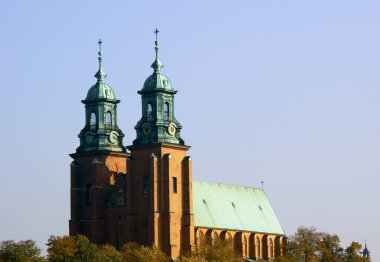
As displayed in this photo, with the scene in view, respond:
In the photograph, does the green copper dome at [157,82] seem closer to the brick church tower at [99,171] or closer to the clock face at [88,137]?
the brick church tower at [99,171]

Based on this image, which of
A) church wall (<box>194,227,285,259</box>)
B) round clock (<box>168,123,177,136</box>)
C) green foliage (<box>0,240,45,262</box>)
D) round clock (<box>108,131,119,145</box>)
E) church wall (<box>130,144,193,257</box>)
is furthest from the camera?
church wall (<box>194,227,285,259</box>)

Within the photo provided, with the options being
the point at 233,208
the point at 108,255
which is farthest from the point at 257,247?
the point at 108,255

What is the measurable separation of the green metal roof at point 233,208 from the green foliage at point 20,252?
2813cm

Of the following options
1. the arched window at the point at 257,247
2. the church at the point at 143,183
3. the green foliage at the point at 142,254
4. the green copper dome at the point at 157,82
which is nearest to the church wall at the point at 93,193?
the church at the point at 143,183

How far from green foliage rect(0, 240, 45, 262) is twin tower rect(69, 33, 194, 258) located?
1600 centimetres

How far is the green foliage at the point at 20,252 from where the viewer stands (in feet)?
477

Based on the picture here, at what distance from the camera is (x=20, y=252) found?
146125mm

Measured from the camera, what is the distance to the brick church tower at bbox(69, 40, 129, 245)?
6476 inches

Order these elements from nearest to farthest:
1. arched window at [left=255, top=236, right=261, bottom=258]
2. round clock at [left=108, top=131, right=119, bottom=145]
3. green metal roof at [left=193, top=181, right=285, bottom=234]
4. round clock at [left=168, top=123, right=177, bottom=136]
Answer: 1. round clock at [left=168, top=123, right=177, bottom=136]
2. round clock at [left=108, top=131, right=119, bottom=145]
3. green metal roof at [left=193, top=181, right=285, bottom=234]
4. arched window at [left=255, top=236, right=261, bottom=258]

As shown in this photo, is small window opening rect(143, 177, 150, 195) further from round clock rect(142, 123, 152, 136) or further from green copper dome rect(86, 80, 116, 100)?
green copper dome rect(86, 80, 116, 100)

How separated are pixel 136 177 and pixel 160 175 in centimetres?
358

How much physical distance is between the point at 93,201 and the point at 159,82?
1767cm

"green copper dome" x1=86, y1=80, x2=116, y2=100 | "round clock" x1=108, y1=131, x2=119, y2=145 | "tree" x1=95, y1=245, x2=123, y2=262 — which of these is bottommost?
"tree" x1=95, y1=245, x2=123, y2=262

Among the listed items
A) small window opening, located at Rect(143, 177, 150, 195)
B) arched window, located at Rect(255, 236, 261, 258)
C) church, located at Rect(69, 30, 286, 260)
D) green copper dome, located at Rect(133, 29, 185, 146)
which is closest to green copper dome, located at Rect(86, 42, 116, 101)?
church, located at Rect(69, 30, 286, 260)
